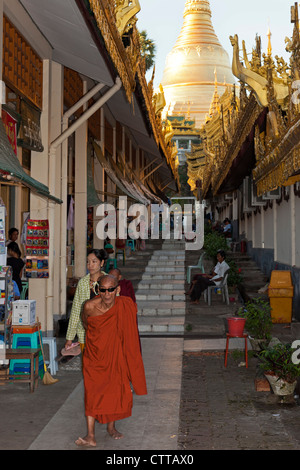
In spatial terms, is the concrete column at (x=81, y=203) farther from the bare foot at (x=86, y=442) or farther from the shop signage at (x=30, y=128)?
the bare foot at (x=86, y=442)

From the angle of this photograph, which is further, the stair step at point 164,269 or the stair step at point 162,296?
the stair step at point 164,269

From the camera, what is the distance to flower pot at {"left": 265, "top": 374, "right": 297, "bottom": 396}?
6270 mm

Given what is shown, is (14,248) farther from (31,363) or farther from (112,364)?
(112,364)

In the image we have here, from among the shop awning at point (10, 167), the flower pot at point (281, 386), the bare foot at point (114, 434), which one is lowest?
the bare foot at point (114, 434)

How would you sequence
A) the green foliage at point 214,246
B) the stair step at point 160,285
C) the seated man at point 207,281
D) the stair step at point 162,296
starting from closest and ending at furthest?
1. the seated man at point 207,281
2. the stair step at point 162,296
3. the stair step at point 160,285
4. the green foliage at point 214,246

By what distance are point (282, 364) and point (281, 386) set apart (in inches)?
8.6

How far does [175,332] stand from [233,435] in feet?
19.2

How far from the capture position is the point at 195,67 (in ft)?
216

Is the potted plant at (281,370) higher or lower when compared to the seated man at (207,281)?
lower

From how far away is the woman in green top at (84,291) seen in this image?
6223 mm

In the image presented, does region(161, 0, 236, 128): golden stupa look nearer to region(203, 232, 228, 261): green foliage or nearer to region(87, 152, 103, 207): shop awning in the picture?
region(203, 232, 228, 261): green foliage

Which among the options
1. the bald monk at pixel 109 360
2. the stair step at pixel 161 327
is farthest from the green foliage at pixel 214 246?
the bald monk at pixel 109 360

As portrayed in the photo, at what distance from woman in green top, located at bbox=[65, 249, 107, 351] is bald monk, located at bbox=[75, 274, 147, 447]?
1.07 m

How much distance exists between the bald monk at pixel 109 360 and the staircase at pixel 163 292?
19.9ft
